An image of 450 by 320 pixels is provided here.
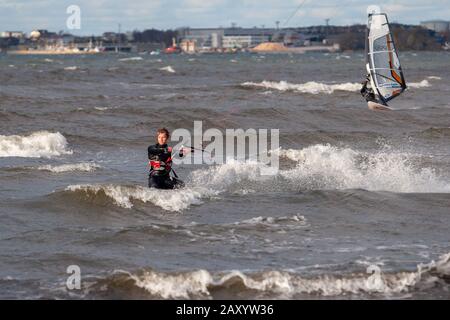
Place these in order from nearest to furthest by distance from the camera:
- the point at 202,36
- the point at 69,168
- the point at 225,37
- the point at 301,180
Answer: the point at 301,180 → the point at 69,168 → the point at 225,37 → the point at 202,36

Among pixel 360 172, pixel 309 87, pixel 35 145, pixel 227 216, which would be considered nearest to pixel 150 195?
pixel 227 216

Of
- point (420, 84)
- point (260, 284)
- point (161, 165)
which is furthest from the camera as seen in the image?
point (420, 84)

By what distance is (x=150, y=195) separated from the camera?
13414 mm

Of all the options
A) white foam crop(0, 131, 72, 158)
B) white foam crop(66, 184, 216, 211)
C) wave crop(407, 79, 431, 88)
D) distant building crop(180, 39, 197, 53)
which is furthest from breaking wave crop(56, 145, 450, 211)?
distant building crop(180, 39, 197, 53)

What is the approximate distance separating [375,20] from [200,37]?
535 feet

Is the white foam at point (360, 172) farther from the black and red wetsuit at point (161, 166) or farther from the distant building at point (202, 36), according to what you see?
the distant building at point (202, 36)

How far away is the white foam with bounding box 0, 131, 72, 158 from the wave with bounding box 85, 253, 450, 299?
404 inches

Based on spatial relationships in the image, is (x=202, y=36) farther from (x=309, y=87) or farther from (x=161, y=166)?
(x=161, y=166)

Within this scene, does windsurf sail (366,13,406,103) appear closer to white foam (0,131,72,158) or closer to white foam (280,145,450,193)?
white foam (280,145,450,193)

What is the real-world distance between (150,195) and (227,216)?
1.44 metres

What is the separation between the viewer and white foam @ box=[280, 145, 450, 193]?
1526 centimetres
